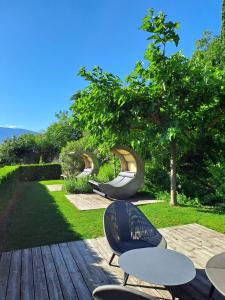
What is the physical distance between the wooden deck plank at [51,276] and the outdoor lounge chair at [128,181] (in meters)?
5.13

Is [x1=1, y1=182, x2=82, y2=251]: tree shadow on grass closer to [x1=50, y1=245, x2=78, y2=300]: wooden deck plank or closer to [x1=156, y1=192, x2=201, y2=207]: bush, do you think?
[x1=50, y1=245, x2=78, y2=300]: wooden deck plank

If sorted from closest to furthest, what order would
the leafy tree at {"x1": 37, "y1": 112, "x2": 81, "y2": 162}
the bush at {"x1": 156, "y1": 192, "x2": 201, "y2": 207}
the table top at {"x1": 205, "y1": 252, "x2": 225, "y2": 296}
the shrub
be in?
1. the table top at {"x1": 205, "y1": 252, "x2": 225, "y2": 296}
2. the bush at {"x1": 156, "y1": 192, "x2": 201, "y2": 207}
3. the shrub
4. the leafy tree at {"x1": 37, "y1": 112, "x2": 81, "y2": 162}

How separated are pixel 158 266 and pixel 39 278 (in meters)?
1.79

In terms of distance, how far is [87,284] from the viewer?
11.2 ft

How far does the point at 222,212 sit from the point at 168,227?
214 centimetres

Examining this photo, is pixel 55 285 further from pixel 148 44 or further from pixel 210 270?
pixel 148 44

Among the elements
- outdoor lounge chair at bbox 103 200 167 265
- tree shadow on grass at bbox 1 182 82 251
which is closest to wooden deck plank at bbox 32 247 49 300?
tree shadow on grass at bbox 1 182 82 251

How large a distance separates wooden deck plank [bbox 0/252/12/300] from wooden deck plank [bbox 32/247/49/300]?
1.18 ft

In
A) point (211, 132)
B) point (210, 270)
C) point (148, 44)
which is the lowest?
point (210, 270)

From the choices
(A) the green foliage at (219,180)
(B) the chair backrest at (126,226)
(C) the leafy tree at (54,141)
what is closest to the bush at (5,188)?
(B) the chair backrest at (126,226)

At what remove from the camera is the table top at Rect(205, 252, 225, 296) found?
7.13 feet

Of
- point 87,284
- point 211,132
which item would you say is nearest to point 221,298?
point 87,284

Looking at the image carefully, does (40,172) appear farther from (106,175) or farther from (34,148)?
(106,175)

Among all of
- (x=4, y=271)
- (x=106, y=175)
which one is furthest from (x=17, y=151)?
(x=4, y=271)
